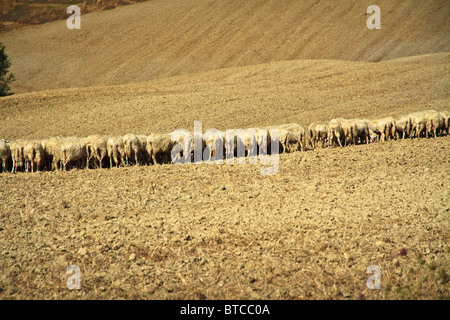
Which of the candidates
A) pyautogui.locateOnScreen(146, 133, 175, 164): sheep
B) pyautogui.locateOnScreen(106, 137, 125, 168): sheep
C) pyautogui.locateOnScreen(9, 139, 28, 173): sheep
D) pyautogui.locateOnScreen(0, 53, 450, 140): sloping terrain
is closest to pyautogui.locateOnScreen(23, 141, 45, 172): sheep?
pyautogui.locateOnScreen(9, 139, 28, 173): sheep

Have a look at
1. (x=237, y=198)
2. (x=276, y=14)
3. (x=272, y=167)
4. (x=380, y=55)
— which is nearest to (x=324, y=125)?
(x=272, y=167)

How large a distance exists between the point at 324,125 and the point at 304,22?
1265 inches

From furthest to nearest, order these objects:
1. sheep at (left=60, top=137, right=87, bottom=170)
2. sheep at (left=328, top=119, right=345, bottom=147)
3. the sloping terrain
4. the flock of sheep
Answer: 1. the sloping terrain
2. sheep at (left=328, top=119, right=345, bottom=147)
3. the flock of sheep
4. sheep at (left=60, top=137, right=87, bottom=170)

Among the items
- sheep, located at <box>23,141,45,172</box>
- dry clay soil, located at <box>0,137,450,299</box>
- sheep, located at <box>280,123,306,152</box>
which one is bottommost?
dry clay soil, located at <box>0,137,450,299</box>

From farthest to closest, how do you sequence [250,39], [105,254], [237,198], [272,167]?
[250,39], [272,167], [237,198], [105,254]

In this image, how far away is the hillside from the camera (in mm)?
37969

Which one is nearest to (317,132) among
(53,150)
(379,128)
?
(379,128)

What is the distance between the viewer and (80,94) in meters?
25.3

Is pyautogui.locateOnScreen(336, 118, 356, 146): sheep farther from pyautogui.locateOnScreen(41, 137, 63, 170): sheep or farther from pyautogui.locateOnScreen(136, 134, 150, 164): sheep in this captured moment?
pyautogui.locateOnScreen(41, 137, 63, 170): sheep

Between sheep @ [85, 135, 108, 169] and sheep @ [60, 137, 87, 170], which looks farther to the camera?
sheep @ [85, 135, 108, 169]

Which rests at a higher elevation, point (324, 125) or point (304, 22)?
point (304, 22)

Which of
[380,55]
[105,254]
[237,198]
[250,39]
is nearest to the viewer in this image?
[105,254]

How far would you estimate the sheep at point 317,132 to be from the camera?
14.5 meters

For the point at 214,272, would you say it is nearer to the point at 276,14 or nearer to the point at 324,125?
the point at 324,125
